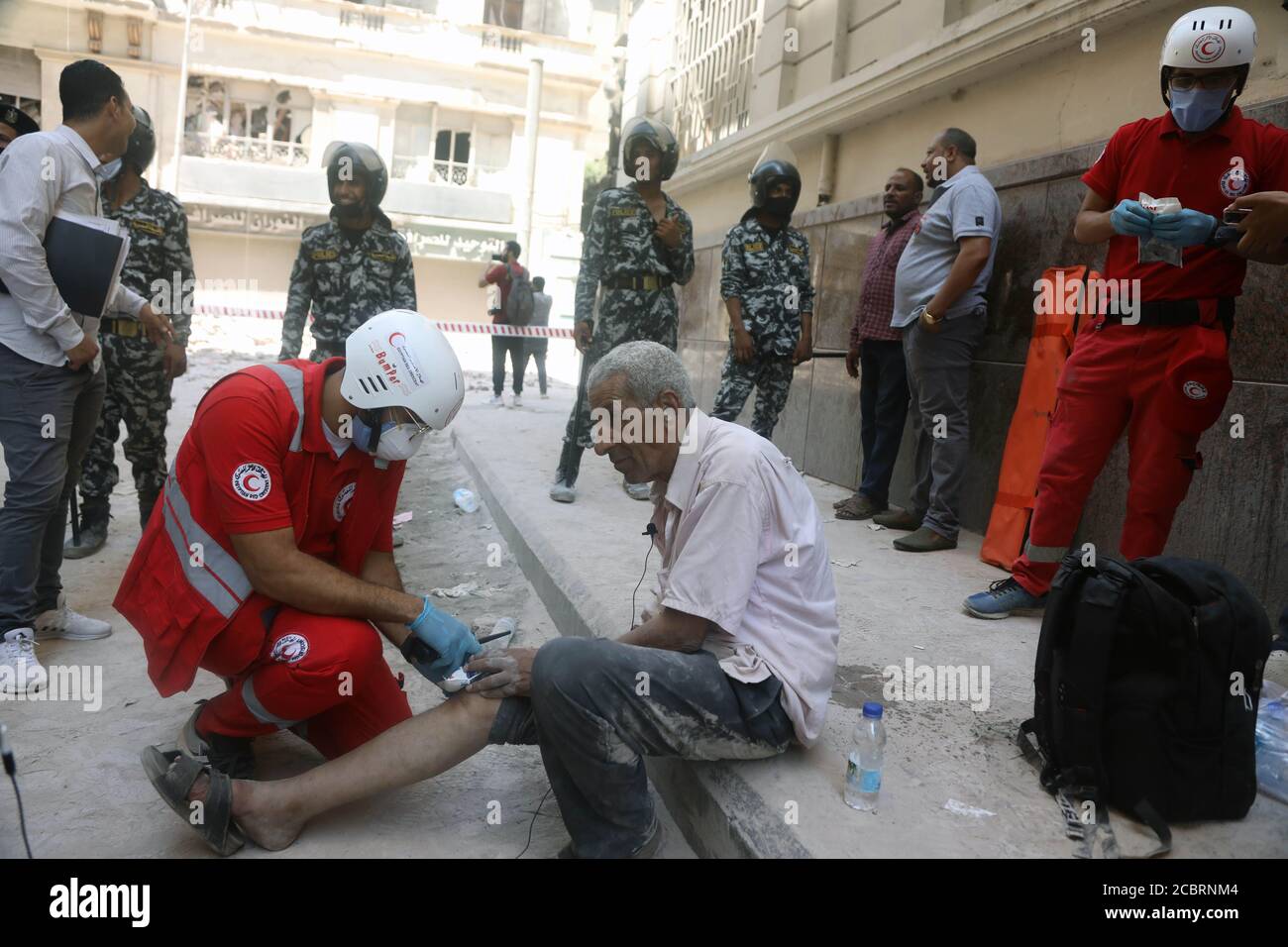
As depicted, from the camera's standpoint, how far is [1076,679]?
2043 millimetres

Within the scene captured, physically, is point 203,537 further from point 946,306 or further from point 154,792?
point 946,306

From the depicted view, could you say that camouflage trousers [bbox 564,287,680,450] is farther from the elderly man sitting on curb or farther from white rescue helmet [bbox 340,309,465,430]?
the elderly man sitting on curb

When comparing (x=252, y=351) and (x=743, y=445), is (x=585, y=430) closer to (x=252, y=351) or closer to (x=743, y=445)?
(x=743, y=445)

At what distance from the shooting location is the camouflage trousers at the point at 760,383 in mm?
5430

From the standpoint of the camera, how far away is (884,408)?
5.34 m

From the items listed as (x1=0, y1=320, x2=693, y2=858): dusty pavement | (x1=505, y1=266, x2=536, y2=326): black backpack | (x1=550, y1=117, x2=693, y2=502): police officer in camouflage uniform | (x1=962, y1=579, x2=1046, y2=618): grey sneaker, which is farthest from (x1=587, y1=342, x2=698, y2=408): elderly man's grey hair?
(x1=505, y1=266, x2=536, y2=326): black backpack

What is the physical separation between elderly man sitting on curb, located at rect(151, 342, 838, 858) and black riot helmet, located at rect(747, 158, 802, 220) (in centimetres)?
351

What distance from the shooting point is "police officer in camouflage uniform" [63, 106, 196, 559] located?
449 cm

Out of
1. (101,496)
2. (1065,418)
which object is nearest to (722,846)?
(1065,418)

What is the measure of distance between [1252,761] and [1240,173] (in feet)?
6.31

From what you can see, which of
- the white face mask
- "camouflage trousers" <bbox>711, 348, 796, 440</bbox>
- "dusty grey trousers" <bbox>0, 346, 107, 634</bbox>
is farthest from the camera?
"camouflage trousers" <bbox>711, 348, 796, 440</bbox>

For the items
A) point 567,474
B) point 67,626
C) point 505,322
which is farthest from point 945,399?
point 505,322

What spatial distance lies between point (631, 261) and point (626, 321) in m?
0.34

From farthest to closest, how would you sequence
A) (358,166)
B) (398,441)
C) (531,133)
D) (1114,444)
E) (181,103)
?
1. (531,133)
2. (181,103)
3. (358,166)
4. (1114,444)
5. (398,441)
